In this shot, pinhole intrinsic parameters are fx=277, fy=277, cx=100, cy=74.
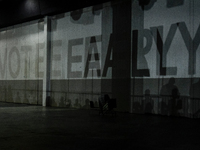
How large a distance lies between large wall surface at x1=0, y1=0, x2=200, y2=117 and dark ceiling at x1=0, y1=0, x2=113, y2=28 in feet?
2.03

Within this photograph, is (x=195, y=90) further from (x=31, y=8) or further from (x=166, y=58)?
(x=31, y=8)

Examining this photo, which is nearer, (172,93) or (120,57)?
(172,93)

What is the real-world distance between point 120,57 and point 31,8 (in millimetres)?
9412

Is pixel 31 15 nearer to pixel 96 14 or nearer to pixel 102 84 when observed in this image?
pixel 96 14

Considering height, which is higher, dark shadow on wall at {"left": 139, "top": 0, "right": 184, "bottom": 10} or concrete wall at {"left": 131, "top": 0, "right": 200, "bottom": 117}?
dark shadow on wall at {"left": 139, "top": 0, "right": 184, "bottom": 10}

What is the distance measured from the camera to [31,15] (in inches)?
873

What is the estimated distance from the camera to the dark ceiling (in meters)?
19.1

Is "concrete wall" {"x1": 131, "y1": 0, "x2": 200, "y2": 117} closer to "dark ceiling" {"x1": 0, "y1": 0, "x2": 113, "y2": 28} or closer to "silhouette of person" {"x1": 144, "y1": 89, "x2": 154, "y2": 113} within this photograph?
"silhouette of person" {"x1": 144, "y1": 89, "x2": 154, "y2": 113}

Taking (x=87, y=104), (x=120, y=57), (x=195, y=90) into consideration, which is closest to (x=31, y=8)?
(x=87, y=104)

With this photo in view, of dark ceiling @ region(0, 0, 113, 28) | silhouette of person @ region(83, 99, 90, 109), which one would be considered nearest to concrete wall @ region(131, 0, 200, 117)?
silhouette of person @ region(83, 99, 90, 109)

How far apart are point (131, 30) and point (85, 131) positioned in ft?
28.9

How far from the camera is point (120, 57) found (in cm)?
1686

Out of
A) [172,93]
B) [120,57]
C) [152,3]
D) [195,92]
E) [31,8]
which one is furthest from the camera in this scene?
[31,8]

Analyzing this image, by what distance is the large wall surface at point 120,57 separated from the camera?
14.2m
